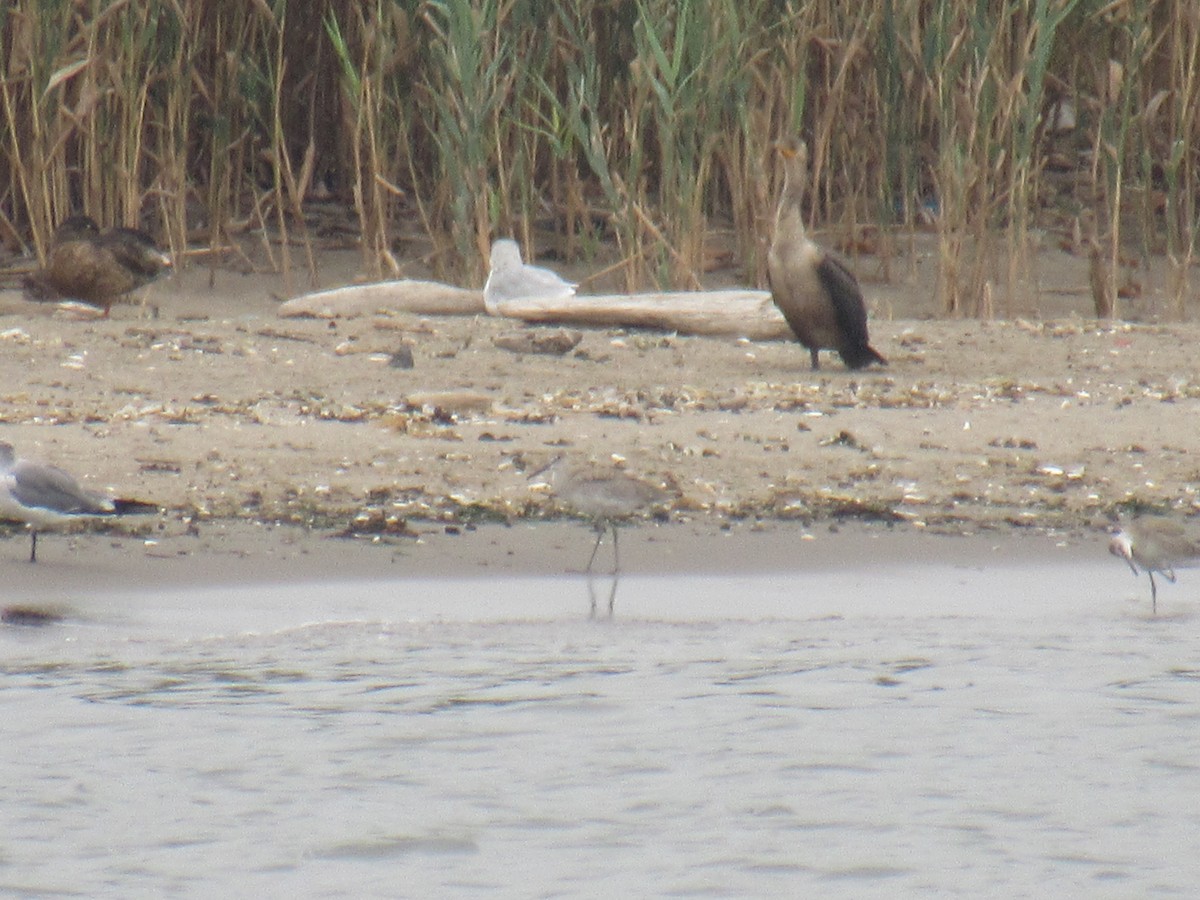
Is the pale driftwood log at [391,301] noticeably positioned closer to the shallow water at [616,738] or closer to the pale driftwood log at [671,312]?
the pale driftwood log at [671,312]

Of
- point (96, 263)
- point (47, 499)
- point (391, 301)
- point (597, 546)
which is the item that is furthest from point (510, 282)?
point (47, 499)

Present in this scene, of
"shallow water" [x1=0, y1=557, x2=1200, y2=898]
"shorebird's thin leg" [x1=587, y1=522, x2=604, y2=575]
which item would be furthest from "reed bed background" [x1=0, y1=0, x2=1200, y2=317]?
"shallow water" [x1=0, y1=557, x2=1200, y2=898]

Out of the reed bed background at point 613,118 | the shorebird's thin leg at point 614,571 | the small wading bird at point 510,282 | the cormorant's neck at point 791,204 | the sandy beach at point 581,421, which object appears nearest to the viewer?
the shorebird's thin leg at point 614,571

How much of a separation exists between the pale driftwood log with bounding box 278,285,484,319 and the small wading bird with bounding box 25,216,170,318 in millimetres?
676

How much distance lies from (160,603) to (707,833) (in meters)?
1.88

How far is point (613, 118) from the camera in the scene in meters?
11.3

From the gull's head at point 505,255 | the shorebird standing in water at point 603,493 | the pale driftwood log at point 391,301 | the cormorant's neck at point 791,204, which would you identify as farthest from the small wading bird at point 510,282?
the shorebird standing in water at point 603,493

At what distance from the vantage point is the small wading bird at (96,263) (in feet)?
32.1

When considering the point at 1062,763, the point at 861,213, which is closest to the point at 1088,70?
the point at 861,213

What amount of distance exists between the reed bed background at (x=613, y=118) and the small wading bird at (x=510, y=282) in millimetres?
550

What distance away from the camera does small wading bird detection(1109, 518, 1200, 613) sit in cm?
596

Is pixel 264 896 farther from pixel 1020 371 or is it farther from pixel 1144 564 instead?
pixel 1020 371

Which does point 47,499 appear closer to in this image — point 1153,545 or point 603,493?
point 603,493

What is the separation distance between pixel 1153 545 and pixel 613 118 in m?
5.87
